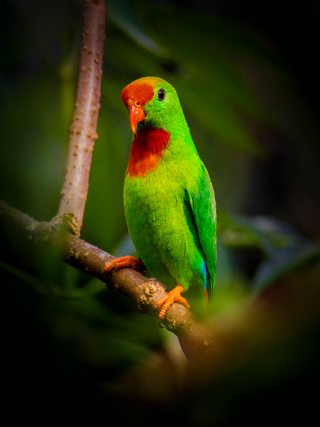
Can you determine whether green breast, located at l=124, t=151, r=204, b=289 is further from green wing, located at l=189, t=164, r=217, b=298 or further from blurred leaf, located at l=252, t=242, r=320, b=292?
blurred leaf, located at l=252, t=242, r=320, b=292

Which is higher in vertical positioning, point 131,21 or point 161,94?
point 131,21

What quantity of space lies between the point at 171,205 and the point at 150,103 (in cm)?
23

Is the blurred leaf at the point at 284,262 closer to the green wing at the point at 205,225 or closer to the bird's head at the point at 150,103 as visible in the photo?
the green wing at the point at 205,225

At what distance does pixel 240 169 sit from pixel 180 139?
0.94 meters

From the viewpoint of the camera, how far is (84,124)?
2.25 feet

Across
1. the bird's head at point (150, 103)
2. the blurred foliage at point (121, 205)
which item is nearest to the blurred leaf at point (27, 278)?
the blurred foliage at point (121, 205)

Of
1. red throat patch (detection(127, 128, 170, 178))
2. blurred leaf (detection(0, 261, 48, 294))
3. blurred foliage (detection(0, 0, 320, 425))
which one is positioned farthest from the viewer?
red throat patch (detection(127, 128, 170, 178))

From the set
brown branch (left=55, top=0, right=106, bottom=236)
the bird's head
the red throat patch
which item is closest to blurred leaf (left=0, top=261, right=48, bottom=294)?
brown branch (left=55, top=0, right=106, bottom=236)

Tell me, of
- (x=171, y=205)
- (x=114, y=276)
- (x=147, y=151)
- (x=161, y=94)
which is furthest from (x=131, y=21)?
(x=114, y=276)

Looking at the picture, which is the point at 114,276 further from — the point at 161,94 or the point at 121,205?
the point at 161,94

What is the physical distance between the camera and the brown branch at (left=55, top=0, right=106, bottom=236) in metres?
0.61

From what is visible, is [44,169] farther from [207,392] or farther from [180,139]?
[207,392]

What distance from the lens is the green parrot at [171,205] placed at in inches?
31.1

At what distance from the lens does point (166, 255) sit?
2.71 ft
